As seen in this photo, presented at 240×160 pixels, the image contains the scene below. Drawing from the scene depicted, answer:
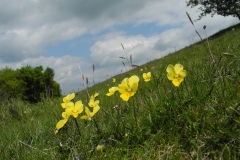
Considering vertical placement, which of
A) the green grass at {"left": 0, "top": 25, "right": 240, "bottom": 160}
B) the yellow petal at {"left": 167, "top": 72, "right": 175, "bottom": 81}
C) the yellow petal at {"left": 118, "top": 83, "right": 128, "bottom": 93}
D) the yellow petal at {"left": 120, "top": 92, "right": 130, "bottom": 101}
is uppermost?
the yellow petal at {"left": 118, "top": 83, "right": 128, "bottom": 93}

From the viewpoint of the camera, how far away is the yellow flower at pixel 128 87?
229 centimetres

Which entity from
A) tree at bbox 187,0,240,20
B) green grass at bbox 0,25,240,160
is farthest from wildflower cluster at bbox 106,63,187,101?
tree at bbox 187,0,240,20

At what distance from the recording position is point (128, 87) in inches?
91.7

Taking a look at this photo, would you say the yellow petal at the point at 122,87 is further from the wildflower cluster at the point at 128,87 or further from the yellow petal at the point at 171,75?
the yellow petal at the point at 171,75

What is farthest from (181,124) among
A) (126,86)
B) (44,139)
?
(44,139)

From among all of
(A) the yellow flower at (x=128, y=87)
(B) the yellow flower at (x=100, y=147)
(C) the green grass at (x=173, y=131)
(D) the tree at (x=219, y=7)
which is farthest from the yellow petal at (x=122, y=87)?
(D) the tree at (x=219, y=7)

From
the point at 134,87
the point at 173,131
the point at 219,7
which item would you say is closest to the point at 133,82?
the point at 134,87

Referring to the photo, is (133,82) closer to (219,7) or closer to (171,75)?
(171,75)

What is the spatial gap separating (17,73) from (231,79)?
45.8 meters

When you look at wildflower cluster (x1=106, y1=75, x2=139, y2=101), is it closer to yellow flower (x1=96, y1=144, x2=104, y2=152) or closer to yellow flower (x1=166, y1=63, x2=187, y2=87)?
yellow flower (x1=166, y1=63, x2=187, y2=87)

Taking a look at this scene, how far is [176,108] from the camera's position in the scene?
263cm

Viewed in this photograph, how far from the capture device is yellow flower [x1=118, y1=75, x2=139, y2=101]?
7.51 feet

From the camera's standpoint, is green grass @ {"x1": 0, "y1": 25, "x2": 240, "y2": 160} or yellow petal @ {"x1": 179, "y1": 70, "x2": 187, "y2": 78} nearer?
green grass @ {"x1": 0, "y1": 25, "x2": 240, "y2": 160}

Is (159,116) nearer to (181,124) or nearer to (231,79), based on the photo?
(181,124)
